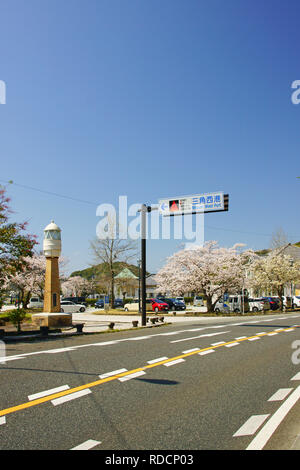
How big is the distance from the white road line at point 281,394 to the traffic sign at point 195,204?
43.7 ft

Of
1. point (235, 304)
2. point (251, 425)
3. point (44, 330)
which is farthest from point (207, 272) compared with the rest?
point (251, 425)

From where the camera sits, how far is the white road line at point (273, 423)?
4180mm

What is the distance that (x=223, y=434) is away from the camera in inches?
175

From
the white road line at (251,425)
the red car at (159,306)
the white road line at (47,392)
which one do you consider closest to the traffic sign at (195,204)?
the white road line at (47,392)

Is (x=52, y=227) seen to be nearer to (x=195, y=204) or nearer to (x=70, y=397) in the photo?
(x=195, y=204)

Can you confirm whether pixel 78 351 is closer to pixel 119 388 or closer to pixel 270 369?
pixel 119 388

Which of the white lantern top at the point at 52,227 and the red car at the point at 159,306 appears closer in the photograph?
the white lantern top at the point at 52,227

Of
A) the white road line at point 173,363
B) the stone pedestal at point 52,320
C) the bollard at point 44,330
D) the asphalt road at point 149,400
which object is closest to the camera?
the asphalt road at point 149,400

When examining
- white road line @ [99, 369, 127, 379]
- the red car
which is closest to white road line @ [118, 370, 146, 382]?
white road line @ [99, 369, 127, 379]

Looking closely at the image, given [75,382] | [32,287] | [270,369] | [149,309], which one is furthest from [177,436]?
[32,287]

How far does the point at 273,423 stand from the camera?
4855mm

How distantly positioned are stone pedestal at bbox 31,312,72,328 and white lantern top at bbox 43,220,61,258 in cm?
373

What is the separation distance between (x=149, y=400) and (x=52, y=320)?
17775mm

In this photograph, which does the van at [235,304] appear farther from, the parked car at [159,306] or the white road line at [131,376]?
the white road line at [131,376]
